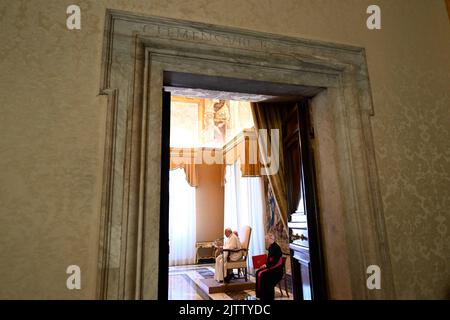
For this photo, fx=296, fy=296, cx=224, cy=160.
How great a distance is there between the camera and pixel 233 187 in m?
10.2

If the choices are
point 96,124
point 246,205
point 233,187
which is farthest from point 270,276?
point 233,187

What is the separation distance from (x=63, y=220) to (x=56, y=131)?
1.64ft

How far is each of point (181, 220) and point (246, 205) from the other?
3026mm

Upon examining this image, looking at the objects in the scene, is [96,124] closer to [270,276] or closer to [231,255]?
[270,276]

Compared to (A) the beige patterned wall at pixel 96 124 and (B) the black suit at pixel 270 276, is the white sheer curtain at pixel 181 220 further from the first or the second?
(A) the beige patterned wall at pixel 96 124

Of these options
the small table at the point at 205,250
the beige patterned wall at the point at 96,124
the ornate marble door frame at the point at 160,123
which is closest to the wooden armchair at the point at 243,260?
the small table at the point at 205,250

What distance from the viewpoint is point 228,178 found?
1070 centimetres

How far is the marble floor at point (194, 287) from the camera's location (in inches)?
246

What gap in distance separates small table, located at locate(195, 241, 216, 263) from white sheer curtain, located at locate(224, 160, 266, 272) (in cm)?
129

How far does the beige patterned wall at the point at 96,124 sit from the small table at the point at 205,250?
9686 mm
